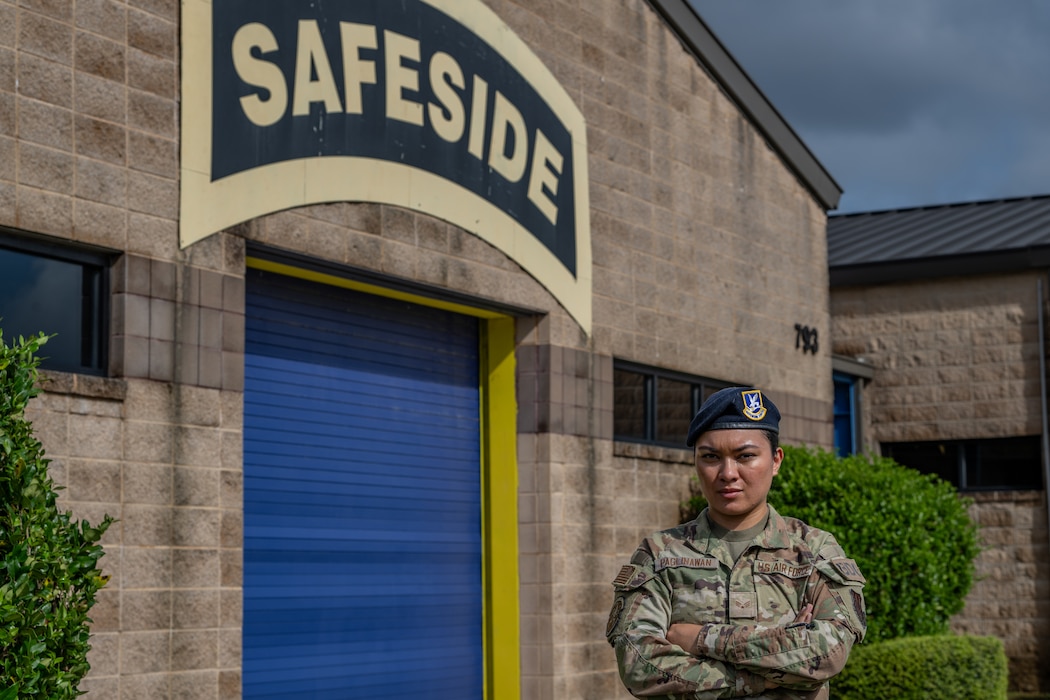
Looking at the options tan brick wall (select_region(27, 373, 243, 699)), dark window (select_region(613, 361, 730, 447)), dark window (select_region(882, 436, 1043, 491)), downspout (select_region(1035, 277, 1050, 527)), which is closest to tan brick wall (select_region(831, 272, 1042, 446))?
downspout (select_region(1035, 277, 1050, 527))

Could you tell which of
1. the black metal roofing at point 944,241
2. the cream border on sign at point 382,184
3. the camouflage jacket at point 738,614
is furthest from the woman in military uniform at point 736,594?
the black metal roofing at point 944,241

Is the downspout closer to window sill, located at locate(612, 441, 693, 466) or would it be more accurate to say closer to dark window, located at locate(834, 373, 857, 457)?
dark window, located at locate(834, 373, 857, 457)

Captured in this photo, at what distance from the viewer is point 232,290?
9648 millimetres

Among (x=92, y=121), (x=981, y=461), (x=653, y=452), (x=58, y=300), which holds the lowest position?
(x=653, y=452)

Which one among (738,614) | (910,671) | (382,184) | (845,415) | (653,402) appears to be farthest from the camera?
(845,415)

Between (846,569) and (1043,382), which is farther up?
(1043,382)

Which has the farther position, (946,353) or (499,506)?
(946,353)

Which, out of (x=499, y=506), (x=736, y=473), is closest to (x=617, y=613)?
(x=736, y=473)

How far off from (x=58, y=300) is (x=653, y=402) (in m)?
6.75

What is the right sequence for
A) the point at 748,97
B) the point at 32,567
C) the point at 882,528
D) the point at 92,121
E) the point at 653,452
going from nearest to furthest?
the point at 32,567
the point at 92,121
the point at 653,452
the point at 882,528
the point at 748,97

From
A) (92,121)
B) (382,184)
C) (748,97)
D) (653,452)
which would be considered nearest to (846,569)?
(92,121)

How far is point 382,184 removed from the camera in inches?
432

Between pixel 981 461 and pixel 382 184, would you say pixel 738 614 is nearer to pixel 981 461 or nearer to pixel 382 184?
pixel 382 184

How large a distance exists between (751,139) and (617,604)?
1173cm
